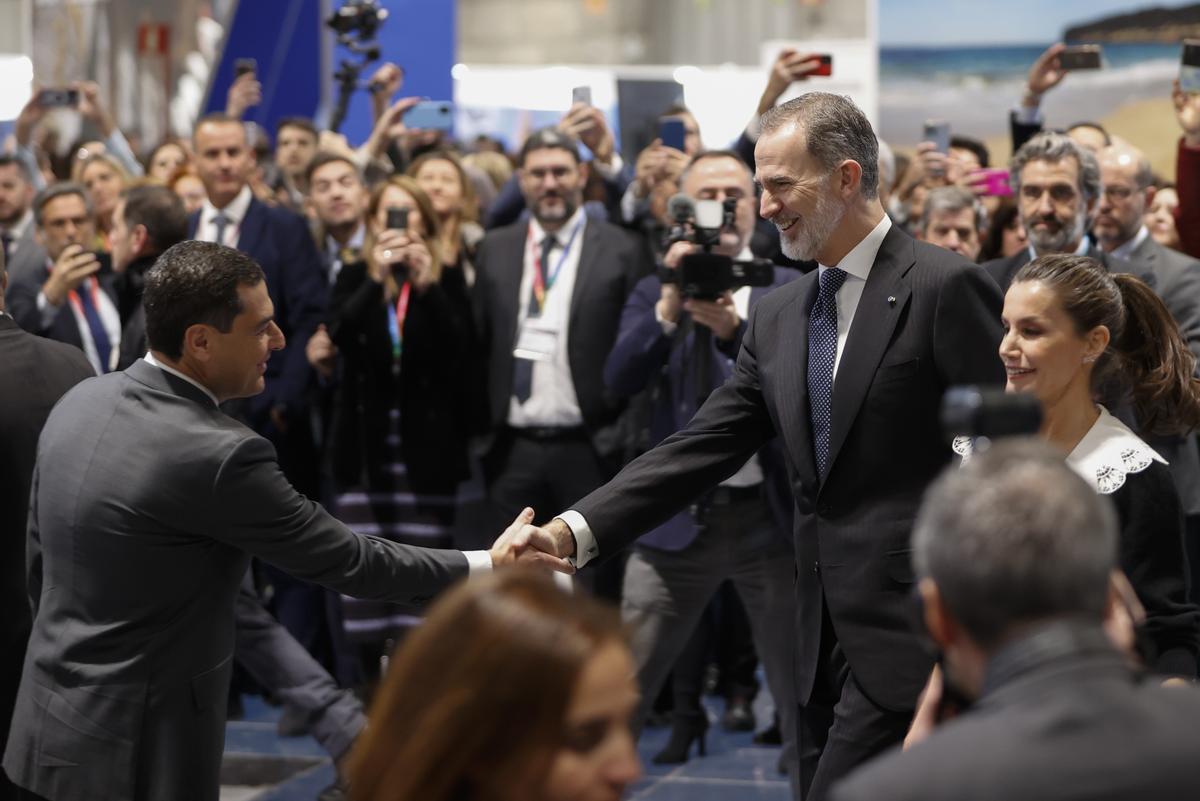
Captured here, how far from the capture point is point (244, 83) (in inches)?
336

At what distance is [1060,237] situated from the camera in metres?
5.24

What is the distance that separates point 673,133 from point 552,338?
110cm

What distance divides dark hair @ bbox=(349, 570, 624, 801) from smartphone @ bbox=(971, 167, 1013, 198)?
511 centimetres

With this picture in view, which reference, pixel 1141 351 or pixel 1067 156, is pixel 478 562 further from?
pixel 1067 156

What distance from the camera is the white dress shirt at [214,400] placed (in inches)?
142

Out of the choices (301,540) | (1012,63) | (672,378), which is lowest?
(301,540)

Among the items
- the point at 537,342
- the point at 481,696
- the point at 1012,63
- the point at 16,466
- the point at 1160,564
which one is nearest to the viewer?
the point at 481,696

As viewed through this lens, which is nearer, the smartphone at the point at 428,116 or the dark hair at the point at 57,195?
the dark hair at the point at 57,195

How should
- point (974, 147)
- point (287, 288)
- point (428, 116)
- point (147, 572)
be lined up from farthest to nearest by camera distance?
point (974, 147) → point (428, 116) → point (287, 288) → point (147, 572)

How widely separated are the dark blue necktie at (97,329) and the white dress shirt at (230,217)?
0.50m

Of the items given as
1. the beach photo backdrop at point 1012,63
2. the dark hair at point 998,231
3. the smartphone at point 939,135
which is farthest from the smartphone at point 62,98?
the beach photo backdrop at point 1012,63

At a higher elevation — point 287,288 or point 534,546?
point 287,288

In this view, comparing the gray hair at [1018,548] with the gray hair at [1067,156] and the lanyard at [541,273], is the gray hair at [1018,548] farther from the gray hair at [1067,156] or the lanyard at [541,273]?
the lanyard at [541,273]

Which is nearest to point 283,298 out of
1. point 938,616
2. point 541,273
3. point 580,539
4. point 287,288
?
point 287,288
